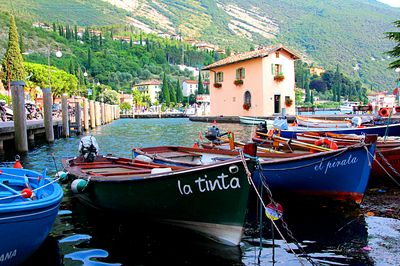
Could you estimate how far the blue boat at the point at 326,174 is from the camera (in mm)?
8500

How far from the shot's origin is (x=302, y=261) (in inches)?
238

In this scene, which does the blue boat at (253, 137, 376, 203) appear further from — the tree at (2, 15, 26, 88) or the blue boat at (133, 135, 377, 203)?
the tree at (2, 15, 26, 88)

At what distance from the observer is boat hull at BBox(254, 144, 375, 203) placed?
8516mm

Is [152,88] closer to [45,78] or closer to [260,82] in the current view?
[45,78]

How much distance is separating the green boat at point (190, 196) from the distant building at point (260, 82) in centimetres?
3523

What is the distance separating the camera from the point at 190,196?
6.61 metres

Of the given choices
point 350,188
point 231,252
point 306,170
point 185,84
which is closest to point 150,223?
point 231,252

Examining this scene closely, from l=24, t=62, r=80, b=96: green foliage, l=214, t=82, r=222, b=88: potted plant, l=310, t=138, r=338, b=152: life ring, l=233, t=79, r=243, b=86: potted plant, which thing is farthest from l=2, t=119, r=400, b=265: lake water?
l=24, t=62, r=80, b=96: green foliage

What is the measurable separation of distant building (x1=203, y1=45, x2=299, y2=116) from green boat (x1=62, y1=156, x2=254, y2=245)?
116 feet

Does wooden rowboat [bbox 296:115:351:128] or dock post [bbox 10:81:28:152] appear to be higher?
dock post [bbox 10:81:28:152]

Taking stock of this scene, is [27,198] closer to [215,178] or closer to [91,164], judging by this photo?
[215,178]

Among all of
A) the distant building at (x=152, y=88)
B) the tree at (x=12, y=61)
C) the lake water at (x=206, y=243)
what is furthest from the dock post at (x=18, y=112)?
the distant building at (x=152, y=88)

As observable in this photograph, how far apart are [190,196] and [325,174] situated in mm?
3370

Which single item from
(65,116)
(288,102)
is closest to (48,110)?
(65,116)
